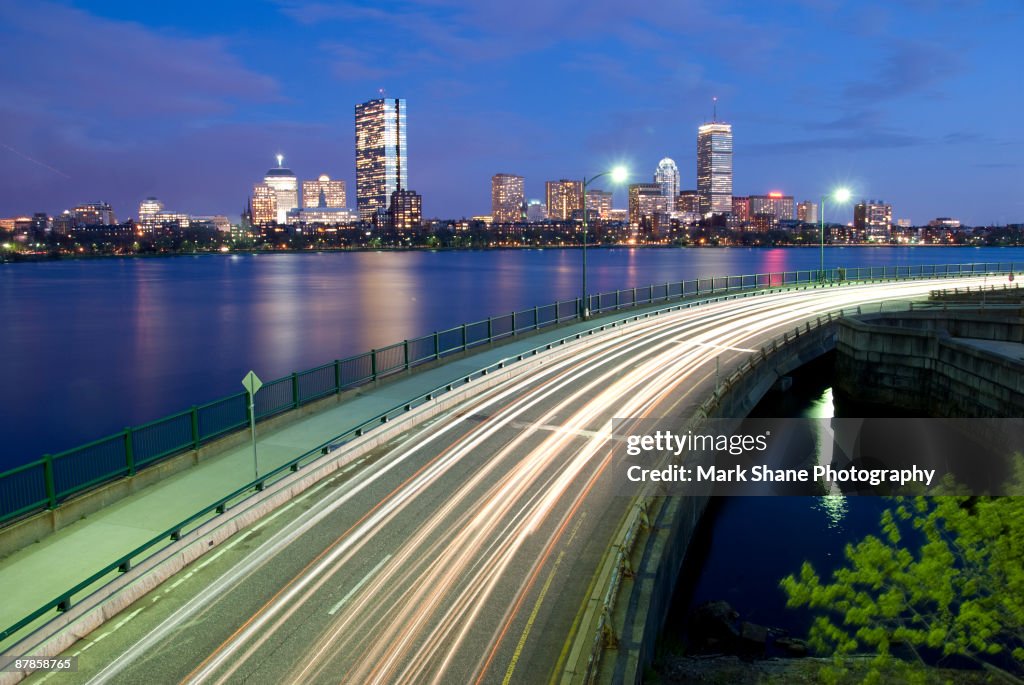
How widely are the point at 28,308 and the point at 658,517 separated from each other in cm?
11374

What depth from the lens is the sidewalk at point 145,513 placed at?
12.7 meters

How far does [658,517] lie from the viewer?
52.6ft

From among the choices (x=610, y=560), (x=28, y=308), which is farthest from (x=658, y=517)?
(x=28, y=308)

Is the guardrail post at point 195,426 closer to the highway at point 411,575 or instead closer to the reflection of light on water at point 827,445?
the highway at point 411,575

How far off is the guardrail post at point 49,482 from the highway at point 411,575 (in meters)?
3.42

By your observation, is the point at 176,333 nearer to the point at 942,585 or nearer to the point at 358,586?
the point at 358,586

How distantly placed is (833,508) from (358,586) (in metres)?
20.2

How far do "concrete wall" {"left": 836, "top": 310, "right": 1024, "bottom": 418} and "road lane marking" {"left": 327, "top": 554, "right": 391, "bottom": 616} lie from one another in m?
28.8

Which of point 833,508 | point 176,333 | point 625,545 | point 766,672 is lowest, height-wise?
point 833,508

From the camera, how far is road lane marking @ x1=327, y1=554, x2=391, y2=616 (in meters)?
12.4

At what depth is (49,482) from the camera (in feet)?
47.5

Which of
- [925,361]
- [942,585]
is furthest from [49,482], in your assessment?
[925,361]

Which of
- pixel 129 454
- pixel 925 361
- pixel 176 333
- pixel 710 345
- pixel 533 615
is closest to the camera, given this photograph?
pixel 533 615

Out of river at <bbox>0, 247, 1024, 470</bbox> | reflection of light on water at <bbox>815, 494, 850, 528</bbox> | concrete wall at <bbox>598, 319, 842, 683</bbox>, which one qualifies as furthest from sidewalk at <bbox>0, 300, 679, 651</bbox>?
river at <bbox>0, 247, 1024, 470</bbox>
